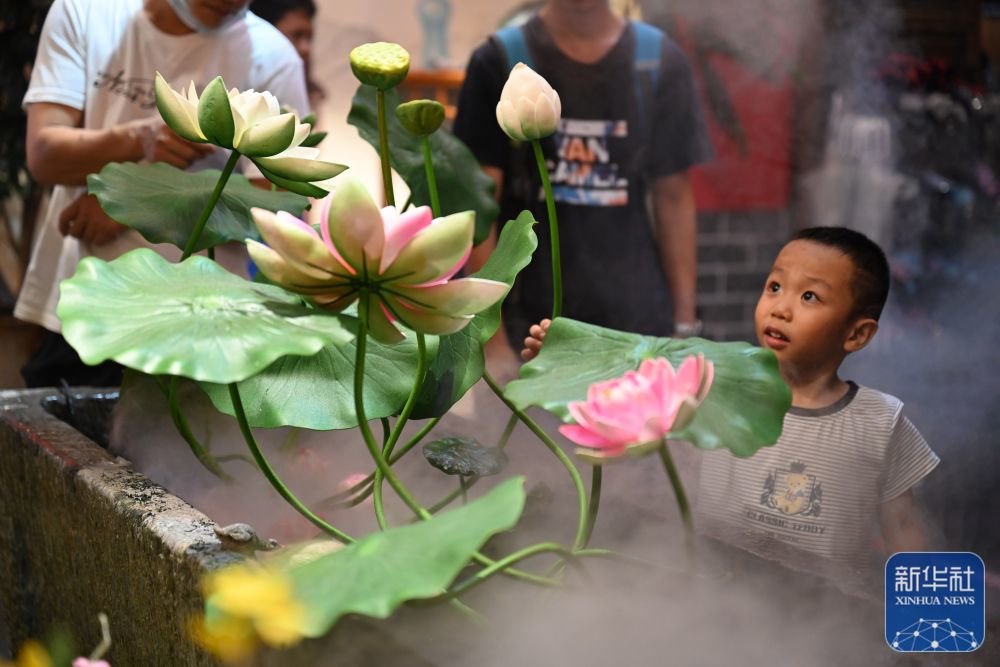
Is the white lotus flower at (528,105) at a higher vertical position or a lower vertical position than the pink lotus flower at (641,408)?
higher

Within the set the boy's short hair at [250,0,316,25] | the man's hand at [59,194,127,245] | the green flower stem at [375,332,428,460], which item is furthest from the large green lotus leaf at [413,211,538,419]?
the boy's short hair at [250,0,316,25]

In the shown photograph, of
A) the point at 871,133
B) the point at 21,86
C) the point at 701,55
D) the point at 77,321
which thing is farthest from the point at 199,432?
the point at 871,133

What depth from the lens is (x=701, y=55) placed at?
10.1 ft

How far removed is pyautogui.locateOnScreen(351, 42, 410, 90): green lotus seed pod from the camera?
97cm

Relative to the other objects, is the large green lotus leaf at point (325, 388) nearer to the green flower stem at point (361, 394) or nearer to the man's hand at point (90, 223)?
the green flower stem at point (361, 394)

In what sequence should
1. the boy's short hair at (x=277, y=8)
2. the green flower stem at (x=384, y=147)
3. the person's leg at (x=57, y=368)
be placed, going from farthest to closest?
the boy's short hair at (x=277, y=8)
the person's leg at (x=57, y=368)
the green flower stem at (x=384, y=147)

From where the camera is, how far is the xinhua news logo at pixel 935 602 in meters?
0.89

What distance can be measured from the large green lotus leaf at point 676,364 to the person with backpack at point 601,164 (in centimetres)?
112

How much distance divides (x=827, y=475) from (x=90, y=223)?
114 cm

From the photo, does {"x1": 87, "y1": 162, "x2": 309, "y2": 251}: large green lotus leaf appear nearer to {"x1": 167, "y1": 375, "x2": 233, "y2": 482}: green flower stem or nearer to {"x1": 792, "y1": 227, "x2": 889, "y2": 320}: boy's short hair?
{"x1": 167, "y1": 375, "x2": 233, "y2": 482}: green flower stem

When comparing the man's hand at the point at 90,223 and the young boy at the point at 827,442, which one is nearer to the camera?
the young boy at the point at 827,442

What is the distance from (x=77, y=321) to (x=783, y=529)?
91 cm

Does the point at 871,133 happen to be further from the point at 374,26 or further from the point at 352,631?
the point at 352,631

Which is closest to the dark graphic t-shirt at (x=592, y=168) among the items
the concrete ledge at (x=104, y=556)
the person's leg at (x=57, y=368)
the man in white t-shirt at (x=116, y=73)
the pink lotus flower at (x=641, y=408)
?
the man in white t-shirt at (x=116, y=73)
